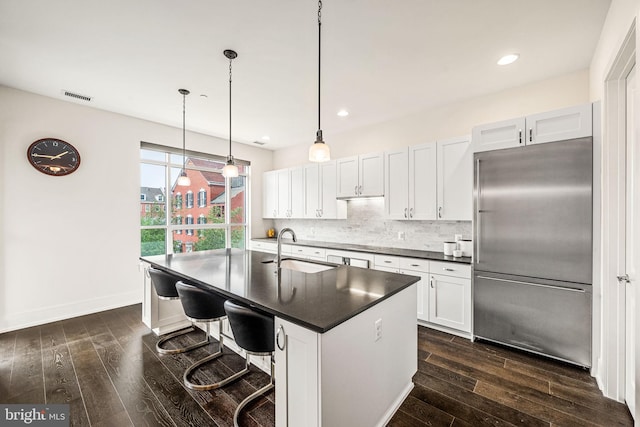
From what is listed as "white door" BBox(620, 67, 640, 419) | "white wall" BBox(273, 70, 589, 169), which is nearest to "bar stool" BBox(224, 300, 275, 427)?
"white door" BBox(620, 67, 640, 419)

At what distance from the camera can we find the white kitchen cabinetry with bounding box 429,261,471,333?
296 centimetres

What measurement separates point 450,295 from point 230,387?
2.44 meters

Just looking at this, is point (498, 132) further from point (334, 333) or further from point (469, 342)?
point (334, 333)

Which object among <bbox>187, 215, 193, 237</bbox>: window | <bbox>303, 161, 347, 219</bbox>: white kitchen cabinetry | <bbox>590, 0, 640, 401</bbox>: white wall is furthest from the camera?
<bbox>187, 215, 193, 237</bbox>: window

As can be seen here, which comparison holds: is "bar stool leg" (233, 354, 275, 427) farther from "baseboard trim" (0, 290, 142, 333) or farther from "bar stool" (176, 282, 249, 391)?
"baseboard trim" (0, 290, 142, 333)

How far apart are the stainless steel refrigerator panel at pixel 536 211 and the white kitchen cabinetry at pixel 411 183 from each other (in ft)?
2.28

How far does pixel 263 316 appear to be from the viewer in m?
1.61

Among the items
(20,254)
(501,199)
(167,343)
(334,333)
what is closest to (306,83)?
(501,199)

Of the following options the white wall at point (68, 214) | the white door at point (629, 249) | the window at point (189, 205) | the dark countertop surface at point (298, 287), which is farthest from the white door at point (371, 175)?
the white wall at point (68, 214)

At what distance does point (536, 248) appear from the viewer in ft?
8.23

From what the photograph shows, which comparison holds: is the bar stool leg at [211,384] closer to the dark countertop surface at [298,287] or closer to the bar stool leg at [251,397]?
the bar stool leg at [251,397]

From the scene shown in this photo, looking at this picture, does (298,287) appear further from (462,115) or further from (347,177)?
(462,115)

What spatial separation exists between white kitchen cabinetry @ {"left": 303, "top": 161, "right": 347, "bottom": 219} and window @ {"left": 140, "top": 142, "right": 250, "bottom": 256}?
1.64 m

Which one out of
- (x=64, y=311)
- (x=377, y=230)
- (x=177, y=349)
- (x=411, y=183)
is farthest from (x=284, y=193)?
(x=64, y=311)
